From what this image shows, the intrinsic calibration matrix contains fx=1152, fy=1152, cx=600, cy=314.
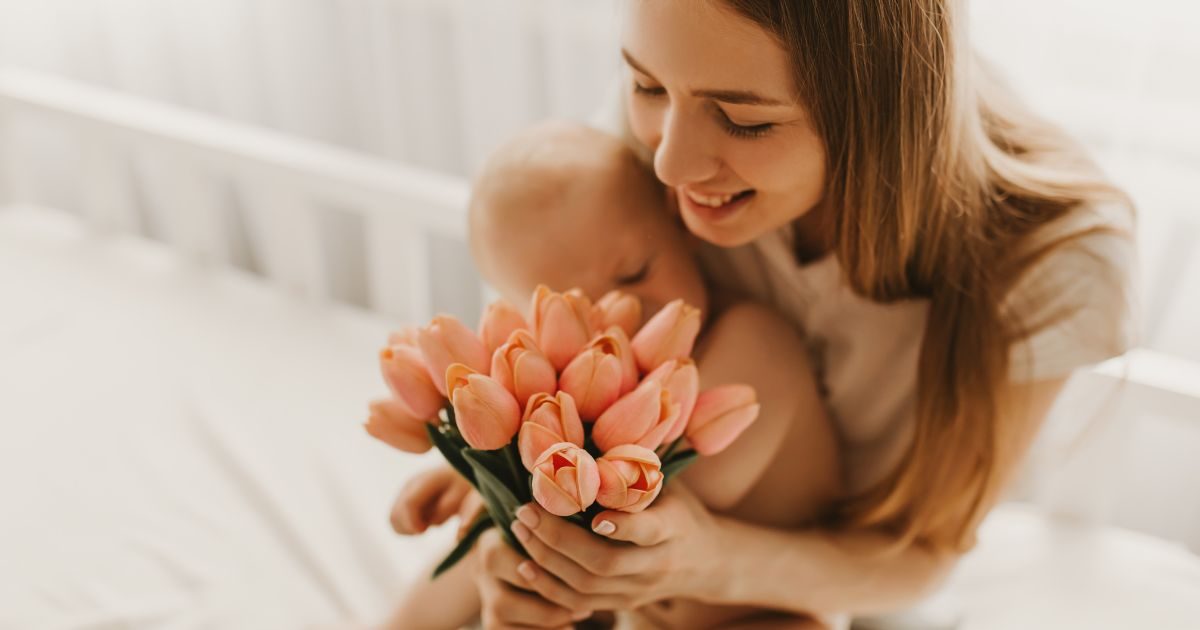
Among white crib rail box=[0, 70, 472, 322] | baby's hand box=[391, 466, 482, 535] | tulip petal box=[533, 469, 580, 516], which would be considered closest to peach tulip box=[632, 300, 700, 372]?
tulip petal box=[533, 469, 580, 516]

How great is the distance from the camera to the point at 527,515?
27.0 inches

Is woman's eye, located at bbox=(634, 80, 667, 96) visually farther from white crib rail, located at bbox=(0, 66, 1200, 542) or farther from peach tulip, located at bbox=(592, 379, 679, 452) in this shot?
white crib rail, located at bbox=(0, 66, 1200, 542)

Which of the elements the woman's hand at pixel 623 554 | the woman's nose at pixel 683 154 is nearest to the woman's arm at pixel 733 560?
the woman's hand at pixel 623 554

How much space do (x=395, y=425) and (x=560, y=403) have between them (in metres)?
0.15

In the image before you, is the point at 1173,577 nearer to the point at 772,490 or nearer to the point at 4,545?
the point at 772,490

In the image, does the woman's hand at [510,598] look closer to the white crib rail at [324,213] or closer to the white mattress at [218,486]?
the white mattress at [218,486]

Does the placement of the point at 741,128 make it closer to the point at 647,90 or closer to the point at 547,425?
the point at 647,90

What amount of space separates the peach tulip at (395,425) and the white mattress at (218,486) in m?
0.38

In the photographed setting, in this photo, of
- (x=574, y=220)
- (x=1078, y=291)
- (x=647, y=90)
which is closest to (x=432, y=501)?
(x=574, y=220)

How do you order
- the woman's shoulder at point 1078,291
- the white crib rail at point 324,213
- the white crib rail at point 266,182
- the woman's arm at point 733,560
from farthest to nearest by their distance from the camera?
the white crib rail at point 266,182, the white crib rail at point 324,213, the woman's shoulder at point 1078,291, the woman's arm at point 733,560

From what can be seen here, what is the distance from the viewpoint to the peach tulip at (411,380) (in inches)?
27.0

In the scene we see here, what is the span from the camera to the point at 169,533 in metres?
1.12

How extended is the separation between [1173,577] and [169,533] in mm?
937

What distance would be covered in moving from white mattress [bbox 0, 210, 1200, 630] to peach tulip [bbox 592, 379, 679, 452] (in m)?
0.50
